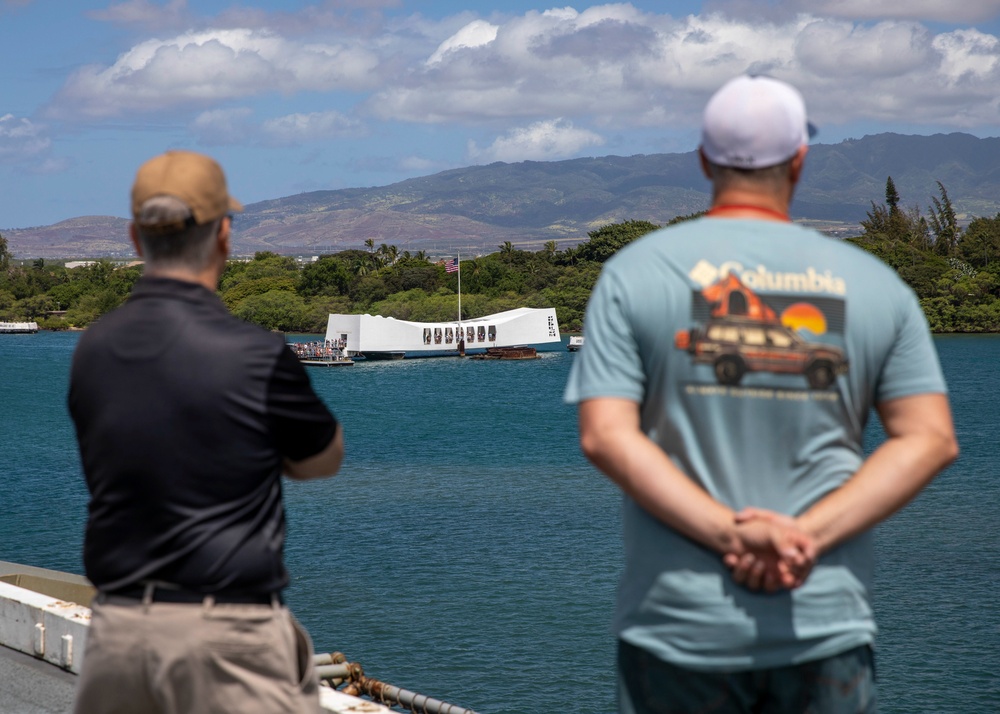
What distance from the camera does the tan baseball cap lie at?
190cm

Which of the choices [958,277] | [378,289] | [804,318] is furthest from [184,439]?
[378,289]

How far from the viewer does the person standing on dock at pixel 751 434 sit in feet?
5.52

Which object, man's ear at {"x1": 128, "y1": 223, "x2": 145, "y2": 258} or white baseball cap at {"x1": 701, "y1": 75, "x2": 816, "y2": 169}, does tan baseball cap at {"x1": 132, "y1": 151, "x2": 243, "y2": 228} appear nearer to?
man's ear at {"x1": 128, "y1": 223, "x2": 145, "y2": 258}

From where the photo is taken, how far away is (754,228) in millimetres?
1749

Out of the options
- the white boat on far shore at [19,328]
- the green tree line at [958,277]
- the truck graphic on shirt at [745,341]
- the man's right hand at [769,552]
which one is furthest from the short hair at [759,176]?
the white boat on far shore at [19,328]

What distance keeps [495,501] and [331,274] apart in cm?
6882

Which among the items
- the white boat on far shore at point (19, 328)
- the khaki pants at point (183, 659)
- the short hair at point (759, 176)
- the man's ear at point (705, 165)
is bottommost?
the white boat on far shore at point (19, 328)

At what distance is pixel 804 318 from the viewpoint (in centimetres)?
172

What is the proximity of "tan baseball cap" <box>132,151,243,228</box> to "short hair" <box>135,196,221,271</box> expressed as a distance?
1 centimetres

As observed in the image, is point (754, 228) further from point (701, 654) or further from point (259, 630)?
point (259, 630)

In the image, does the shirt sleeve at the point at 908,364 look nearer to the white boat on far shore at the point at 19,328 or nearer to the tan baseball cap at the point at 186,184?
the tan baseball cap at the point at 186,184

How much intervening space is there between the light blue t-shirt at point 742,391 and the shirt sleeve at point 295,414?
0.46 meters

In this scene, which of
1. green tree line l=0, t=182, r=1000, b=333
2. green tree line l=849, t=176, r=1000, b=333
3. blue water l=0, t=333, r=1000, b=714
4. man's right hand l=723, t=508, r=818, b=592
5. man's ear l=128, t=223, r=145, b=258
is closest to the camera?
man's right hand l=723, t=508, r=818, b=592

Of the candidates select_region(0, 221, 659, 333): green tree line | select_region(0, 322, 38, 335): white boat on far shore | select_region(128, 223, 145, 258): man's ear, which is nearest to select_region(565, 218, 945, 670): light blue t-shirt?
select_region(128, 223, 145, 258): man's ear
